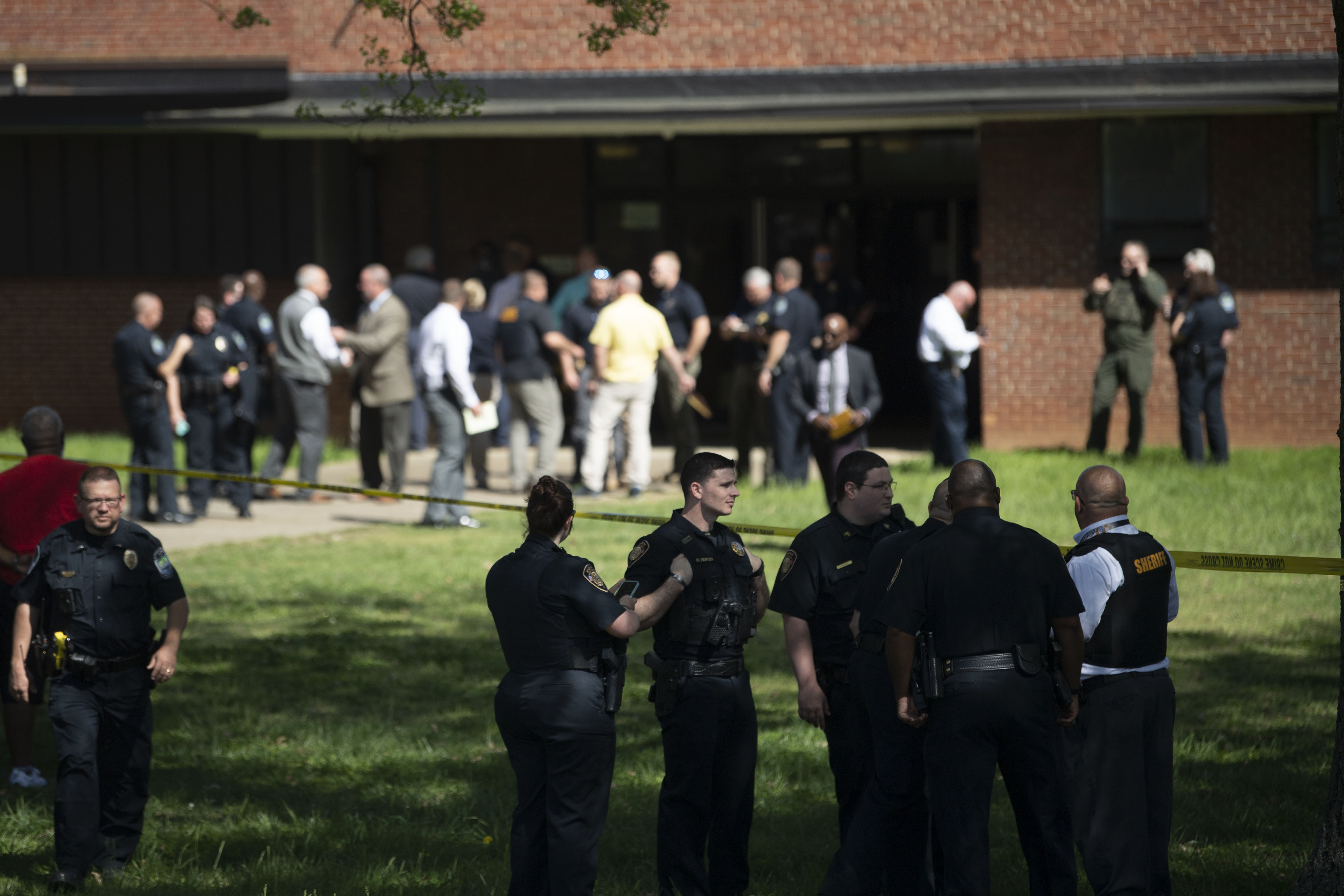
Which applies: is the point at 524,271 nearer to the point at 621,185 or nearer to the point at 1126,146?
the point at 621,185

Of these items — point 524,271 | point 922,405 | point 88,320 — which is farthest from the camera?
point 922,405

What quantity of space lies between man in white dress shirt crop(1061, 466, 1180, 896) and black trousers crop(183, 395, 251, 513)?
9023mm

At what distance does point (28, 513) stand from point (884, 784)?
412 cm

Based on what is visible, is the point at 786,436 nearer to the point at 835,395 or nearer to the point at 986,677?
the point at 835,395

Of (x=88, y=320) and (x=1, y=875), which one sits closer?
(x=1, y=875)

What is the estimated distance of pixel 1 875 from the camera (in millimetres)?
5809

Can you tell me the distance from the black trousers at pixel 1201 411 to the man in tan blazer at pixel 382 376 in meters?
7.24

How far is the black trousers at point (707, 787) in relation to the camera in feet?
17.2

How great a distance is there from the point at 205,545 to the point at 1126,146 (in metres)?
10.5

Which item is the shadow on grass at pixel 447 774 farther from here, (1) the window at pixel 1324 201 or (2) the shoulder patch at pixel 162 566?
(1) the window at pixel 1324 201

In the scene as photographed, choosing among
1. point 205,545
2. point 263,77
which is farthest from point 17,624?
point 263,77

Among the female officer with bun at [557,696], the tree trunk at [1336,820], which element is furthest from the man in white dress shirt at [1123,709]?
the female officer with bun at [557,696]

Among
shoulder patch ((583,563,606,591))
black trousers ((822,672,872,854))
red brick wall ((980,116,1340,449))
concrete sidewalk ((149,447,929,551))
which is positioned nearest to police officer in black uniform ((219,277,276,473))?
concrete sidewalk ((149,447,929,551))

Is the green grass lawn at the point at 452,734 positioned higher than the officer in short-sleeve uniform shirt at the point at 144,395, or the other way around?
the officer in short-sleeve uniform shirt at the point at 144,395
